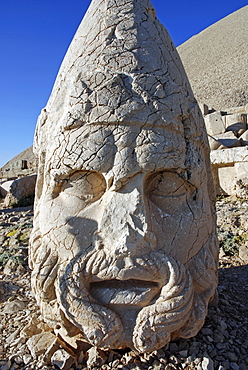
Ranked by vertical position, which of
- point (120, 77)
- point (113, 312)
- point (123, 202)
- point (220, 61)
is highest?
point (220, 61)

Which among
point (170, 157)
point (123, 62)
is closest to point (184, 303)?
point (170, 157)

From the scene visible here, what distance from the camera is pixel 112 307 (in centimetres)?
198

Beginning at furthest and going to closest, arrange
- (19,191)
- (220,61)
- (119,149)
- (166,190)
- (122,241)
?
(220,61), (19,191), (166,190), (119,149), (122,241)

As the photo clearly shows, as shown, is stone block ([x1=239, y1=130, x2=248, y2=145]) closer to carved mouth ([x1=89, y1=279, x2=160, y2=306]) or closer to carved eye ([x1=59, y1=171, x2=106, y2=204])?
carved eye ([x1=59, y1=171, x2=106, y2=204])

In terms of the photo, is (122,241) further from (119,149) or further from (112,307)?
(119,149)

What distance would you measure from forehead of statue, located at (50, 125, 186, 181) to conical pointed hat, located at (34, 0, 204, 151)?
0.06 meters

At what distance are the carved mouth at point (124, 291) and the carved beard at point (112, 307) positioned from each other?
3 cm

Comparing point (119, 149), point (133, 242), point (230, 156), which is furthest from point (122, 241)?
point (230, 156)

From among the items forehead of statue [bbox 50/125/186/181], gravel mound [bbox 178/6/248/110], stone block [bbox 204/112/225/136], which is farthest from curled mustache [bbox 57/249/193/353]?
Result: gravel mound [bbox 178/6/248/110]

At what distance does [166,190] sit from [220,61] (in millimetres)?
40728

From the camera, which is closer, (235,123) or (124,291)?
(124,291)

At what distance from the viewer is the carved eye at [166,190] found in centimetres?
217

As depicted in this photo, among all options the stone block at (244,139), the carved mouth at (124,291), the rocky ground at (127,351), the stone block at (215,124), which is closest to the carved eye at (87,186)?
the carved mouth at (124,291)

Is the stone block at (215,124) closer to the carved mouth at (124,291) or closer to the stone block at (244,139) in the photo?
the stone block at (244,139)
